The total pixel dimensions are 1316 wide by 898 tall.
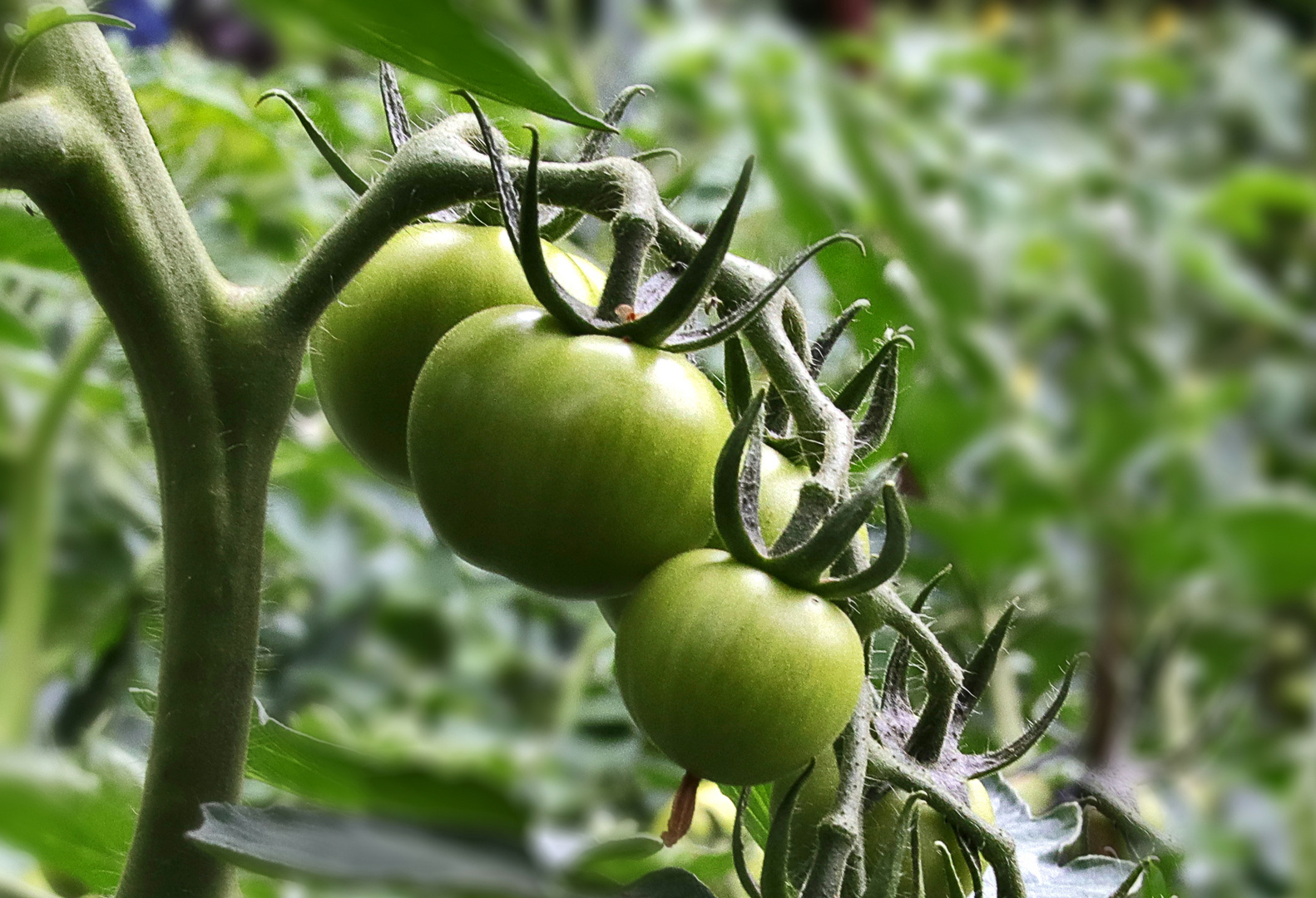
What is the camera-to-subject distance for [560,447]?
0.29m

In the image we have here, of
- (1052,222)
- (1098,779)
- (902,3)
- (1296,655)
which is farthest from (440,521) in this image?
(902,3)

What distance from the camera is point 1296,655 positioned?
2672mm

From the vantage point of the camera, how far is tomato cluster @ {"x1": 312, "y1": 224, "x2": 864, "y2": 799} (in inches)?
10.9

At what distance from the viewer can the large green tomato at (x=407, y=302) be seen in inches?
13.2

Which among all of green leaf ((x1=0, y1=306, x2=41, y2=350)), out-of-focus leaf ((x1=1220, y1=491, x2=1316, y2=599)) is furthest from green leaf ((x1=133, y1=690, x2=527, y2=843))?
out-of-focus leaf ((x1=1220, y1=491, x2=1316, y2=599))

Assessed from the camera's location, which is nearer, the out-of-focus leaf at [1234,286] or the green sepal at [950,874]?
the green sepal at [950,874]

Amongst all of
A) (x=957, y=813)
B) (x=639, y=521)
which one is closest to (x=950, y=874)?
(x=957, y=813)

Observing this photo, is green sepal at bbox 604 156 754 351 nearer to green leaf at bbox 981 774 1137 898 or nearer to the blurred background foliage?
the blurred background foliage

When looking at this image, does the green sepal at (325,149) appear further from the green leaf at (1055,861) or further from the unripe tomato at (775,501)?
the green leaf at (1055,861)

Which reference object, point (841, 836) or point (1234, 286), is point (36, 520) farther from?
point (1234, 286)

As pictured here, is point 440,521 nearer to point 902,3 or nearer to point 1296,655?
point 1296,655

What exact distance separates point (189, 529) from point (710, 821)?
38 cm

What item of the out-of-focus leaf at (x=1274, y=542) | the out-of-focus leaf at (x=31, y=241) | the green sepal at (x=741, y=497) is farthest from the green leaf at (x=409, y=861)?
the out-of-focus leaf at (x=1274, y=542)

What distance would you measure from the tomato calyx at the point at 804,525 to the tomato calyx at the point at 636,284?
1.1 inches
